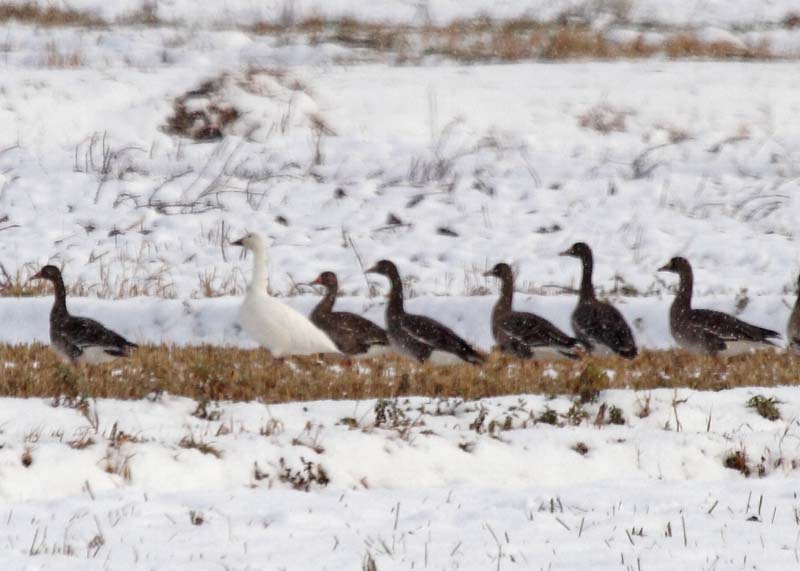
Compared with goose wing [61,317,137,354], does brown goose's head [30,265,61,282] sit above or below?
above

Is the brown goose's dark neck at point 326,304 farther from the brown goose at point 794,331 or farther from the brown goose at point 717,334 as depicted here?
the brown goose at point 794,331

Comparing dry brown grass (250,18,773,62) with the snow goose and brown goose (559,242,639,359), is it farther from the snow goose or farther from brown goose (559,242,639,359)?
the snow goose

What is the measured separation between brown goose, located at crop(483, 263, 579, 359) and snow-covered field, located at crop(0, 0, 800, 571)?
65.2 inches

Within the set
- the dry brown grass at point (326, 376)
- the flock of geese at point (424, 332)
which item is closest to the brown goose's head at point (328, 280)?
the flock of geese at point (424, 332)

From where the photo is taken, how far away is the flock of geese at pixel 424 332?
38.1 ft

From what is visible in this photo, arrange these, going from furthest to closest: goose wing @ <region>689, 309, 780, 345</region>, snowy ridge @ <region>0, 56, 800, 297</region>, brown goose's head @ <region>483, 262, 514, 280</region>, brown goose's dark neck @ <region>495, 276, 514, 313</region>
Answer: snowy ridge @ <region>0, 56, 800, 297</region>
brown goose's head @ <region>483, 262, 514, 280</region>
brown goose's dark neck @ <region>495, 276, 514, 313</region>
goose wing @ <region>689, 309, 780, 345</region>

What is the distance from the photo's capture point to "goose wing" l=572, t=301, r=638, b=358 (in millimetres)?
12359

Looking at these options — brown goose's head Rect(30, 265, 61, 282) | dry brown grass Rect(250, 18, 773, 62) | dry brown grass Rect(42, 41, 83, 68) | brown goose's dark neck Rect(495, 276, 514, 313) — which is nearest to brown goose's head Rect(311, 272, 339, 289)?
brown goose's dark neck Rect(495, 276, 514, 313)

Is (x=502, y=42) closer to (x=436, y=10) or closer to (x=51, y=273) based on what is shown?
(x=436, y=10)

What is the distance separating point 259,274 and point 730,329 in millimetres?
4211

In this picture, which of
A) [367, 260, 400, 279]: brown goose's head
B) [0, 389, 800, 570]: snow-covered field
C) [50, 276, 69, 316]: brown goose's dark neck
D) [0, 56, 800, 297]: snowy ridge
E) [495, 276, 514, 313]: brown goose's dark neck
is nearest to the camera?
[0, 389, 800, 570]: snow-covered field

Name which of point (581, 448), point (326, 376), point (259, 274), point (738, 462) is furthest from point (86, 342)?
point (738, 462)

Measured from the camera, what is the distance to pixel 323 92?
79.6 feet

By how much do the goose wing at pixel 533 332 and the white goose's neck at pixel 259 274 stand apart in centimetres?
217
